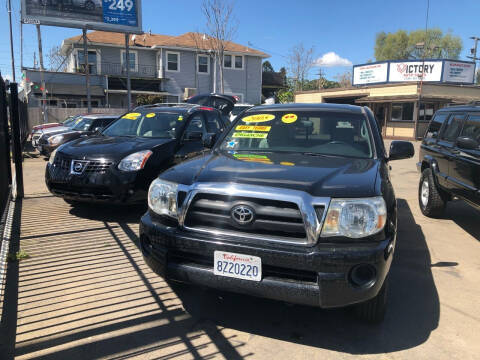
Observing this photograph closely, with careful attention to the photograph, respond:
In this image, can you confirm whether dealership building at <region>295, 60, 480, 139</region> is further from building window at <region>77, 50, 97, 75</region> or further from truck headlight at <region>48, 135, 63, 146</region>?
truck headlight at <region>48, 135, 63, 146</region>

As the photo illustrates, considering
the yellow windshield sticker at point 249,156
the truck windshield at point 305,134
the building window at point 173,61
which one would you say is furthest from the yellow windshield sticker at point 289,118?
the building window at point 173,61

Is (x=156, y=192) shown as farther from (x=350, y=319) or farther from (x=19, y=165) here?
(x=19, y=165)

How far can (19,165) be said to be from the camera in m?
6.92

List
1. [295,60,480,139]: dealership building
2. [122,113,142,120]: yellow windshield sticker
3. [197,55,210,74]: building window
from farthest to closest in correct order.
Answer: [197,55,210,74]: building window → [295,60,480,139]: dealership building → [122,113,142,120]: yellow windshield sticker

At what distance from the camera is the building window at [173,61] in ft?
103

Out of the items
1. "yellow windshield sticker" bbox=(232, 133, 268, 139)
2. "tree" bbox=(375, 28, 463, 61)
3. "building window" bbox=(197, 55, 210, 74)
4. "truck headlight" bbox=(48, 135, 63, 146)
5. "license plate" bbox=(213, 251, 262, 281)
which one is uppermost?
"tree" bbox=(375, 28, 463, 61)

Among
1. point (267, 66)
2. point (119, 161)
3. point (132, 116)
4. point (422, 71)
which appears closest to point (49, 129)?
point (132, 116)

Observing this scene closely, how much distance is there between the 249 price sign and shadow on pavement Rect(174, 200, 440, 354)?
77.3 ft

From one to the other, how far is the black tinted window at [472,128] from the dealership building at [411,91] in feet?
63.3

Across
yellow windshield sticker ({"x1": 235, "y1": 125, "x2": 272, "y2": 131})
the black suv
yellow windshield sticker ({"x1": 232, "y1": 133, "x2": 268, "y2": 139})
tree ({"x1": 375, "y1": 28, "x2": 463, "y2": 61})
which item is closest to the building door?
the black suv

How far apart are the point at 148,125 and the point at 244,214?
14.9 feet

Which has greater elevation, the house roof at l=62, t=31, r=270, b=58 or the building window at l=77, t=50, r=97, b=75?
the house roof at l=62, t=31, r=270, b=58

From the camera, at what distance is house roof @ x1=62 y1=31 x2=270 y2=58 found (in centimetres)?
2964

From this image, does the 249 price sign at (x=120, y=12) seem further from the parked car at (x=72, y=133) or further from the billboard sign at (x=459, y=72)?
the billboard sign at (x=459, y=72)
